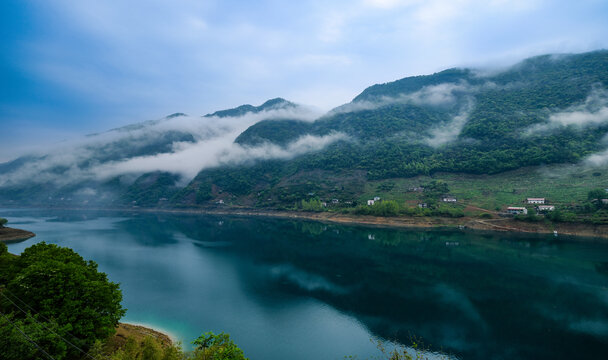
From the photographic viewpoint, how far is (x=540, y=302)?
28.2 meters

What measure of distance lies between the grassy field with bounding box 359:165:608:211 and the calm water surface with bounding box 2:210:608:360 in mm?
18094

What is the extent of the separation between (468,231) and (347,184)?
168ft

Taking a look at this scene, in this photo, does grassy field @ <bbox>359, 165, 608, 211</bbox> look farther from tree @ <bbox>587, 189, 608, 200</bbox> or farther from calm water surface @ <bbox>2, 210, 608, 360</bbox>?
calm water surface @ <bbox>2, 210, 608, 360</bbox>

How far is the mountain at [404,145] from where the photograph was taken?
10050 cm

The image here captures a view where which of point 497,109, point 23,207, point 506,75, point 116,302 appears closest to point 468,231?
point 116,302

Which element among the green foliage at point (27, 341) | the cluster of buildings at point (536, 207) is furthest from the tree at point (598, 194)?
the green foliage at point (27, 341)

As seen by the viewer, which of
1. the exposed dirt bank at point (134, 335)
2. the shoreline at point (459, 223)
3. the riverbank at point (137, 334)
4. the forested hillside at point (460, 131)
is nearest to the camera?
the exposed dirt bank at point (134, 335)

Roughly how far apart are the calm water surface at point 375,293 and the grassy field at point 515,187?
1809cm

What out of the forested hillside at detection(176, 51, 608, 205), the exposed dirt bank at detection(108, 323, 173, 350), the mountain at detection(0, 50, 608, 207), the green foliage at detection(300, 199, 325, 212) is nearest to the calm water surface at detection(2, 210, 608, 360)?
the exposed dirt bank at detection(108, 323, 173, 350)

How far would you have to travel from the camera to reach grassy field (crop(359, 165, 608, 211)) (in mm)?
69094

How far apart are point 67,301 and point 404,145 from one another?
130 meters

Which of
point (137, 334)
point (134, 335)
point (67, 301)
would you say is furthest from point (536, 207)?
point (67, 301)

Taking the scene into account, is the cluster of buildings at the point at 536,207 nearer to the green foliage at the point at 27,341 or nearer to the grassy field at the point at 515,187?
the grassy field at the point at 515,187

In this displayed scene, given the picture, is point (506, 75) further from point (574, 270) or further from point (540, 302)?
point (540, 302)
